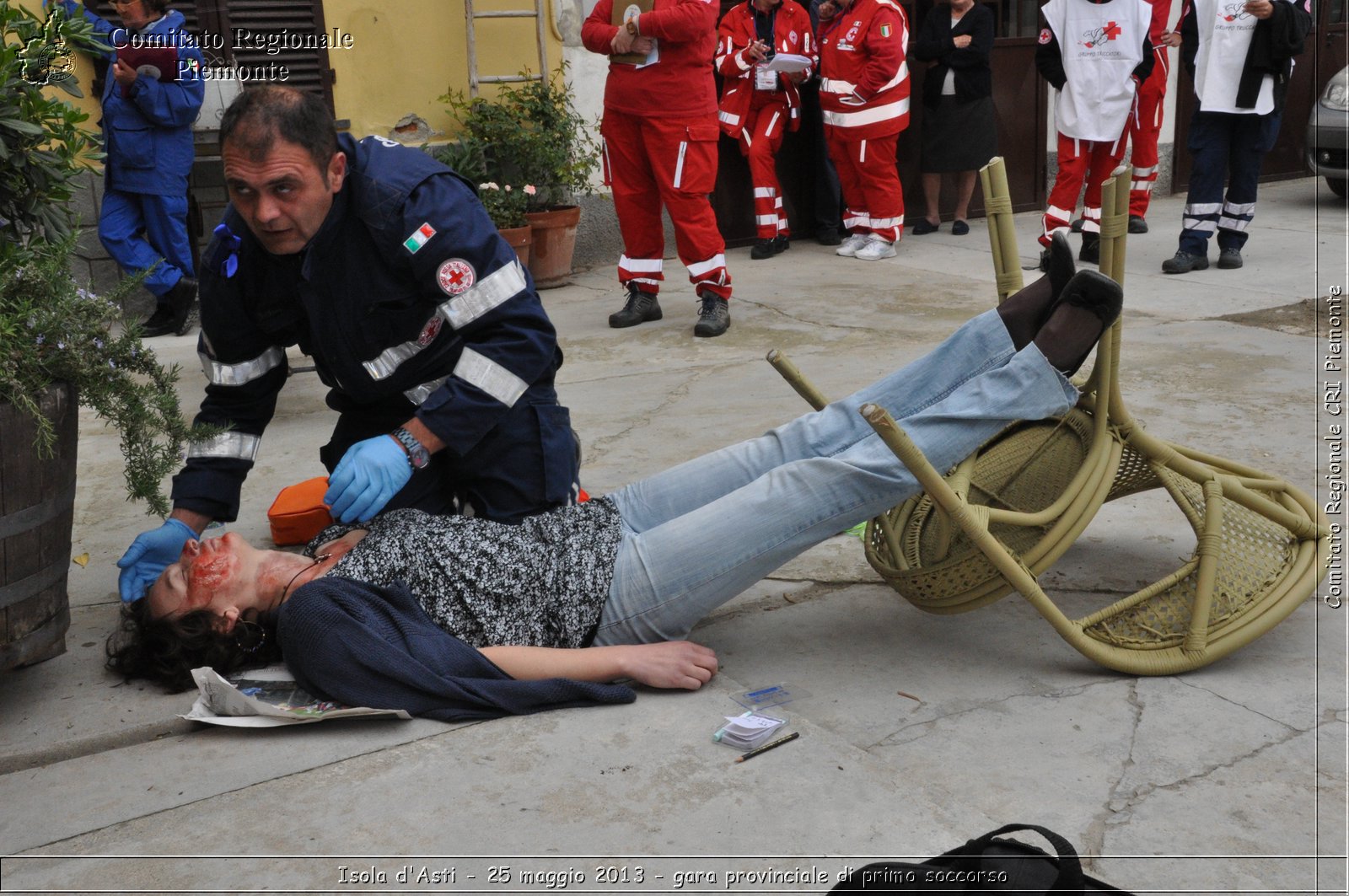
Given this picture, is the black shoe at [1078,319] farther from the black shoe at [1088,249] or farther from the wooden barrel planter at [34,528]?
the black shoe at [1088,249]

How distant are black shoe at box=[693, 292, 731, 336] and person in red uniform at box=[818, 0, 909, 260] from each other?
81.3 inches

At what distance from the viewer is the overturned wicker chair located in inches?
97.3

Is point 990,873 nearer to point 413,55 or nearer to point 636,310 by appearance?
point 636,310

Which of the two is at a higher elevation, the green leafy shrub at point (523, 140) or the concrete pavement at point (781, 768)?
the green leafy shrub at point (523, 140)

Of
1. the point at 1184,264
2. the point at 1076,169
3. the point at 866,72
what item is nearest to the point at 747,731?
the point at 1184,264

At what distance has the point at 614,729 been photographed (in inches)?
94.0

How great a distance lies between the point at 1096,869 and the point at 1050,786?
9.7 inches

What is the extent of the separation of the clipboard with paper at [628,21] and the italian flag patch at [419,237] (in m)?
3.27

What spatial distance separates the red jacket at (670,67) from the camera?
18.3 feet

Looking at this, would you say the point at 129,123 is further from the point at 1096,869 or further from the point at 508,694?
the point at 1096,869

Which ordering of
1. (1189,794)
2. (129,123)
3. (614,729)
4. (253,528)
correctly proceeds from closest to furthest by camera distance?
(1189,794), (614,729), (253,528), (129,123)

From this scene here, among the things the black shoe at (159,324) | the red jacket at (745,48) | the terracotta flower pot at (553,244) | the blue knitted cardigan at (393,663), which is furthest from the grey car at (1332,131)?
the blue knitted cardigan at (393,663)

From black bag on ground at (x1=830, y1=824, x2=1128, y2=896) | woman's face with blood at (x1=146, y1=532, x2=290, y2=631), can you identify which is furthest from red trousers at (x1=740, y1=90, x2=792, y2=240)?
black bag on ground at (x1=830, y1=824, x2=1128, y2=896)

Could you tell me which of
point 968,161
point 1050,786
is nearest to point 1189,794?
point 1050,786
